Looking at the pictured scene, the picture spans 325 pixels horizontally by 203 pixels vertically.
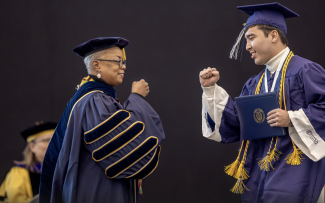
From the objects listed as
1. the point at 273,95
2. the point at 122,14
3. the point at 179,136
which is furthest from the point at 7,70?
the point at 273,95

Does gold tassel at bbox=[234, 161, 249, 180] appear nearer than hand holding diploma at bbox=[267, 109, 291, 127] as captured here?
No

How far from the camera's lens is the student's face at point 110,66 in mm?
2121

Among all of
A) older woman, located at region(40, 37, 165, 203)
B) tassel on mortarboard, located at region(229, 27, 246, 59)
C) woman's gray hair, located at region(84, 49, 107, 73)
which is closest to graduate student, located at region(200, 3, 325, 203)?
tassel on mortarboard, located at region(229, 27, 246, 59)

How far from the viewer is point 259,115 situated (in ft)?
6.57

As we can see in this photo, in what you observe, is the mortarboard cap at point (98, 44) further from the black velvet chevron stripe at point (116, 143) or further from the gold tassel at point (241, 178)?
the gold tassel at point (241, 178)

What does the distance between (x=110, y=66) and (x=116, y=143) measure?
0.54m

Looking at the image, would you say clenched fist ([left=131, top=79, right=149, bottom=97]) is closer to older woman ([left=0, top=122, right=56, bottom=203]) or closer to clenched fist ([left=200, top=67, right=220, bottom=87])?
clenched fist ([left=200, top=67, right=220, bottom=87])

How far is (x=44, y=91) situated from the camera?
3.71m

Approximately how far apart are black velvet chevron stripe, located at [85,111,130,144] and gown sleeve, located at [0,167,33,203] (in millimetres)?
971

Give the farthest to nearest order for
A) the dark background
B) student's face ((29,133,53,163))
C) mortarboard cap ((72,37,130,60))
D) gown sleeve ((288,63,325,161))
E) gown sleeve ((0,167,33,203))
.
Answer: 1. the dark background
2. student's face ((29,133,53,163))
3. gown sleeve ((0,167,33,203))
4. mortarboard cap ((72,37,130,60))
5. gown sleeve ((288,63,325,161))

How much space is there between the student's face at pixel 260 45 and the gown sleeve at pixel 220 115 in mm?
260

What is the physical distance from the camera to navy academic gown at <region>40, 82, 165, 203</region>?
1.86 metres

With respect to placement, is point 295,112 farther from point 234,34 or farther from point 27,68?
point 27,68

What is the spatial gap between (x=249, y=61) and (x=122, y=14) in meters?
1.53
